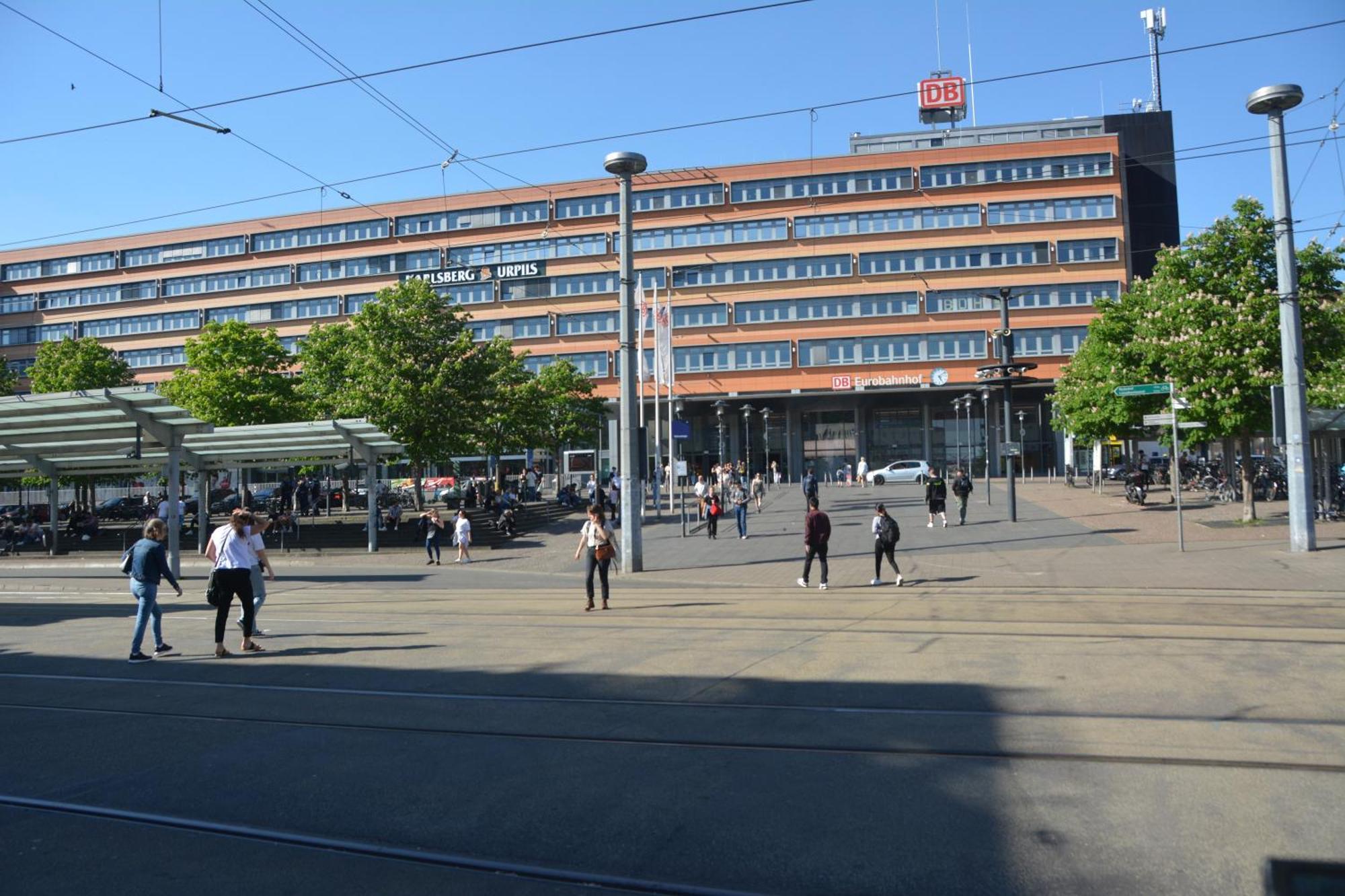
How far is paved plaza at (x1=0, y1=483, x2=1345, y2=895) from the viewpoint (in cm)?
471

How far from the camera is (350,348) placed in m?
40.1

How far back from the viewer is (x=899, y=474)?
2247 inches

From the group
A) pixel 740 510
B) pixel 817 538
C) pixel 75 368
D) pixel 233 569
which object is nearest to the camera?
pixel 233 569

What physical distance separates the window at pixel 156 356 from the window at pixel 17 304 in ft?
34.3

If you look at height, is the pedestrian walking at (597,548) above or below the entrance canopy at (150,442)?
below

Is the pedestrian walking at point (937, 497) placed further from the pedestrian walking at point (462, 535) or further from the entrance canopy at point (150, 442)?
the entrance canopy at point (150, 442)

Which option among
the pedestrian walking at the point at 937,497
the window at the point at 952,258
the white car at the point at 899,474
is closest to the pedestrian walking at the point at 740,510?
the pedestrian walking at the point at 937,497

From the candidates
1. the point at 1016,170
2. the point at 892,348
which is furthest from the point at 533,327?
the point at 1016,170

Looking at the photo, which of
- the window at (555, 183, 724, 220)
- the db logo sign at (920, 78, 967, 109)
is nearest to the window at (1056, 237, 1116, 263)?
the db logo sign at (920, 78, 967, 109)

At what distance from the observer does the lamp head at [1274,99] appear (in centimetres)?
1856

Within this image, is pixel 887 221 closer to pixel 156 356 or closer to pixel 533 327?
pixel 533 327

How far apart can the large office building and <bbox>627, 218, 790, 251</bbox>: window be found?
0.36 ft

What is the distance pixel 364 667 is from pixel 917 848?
275 inches

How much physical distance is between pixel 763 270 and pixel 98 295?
2175 inches
